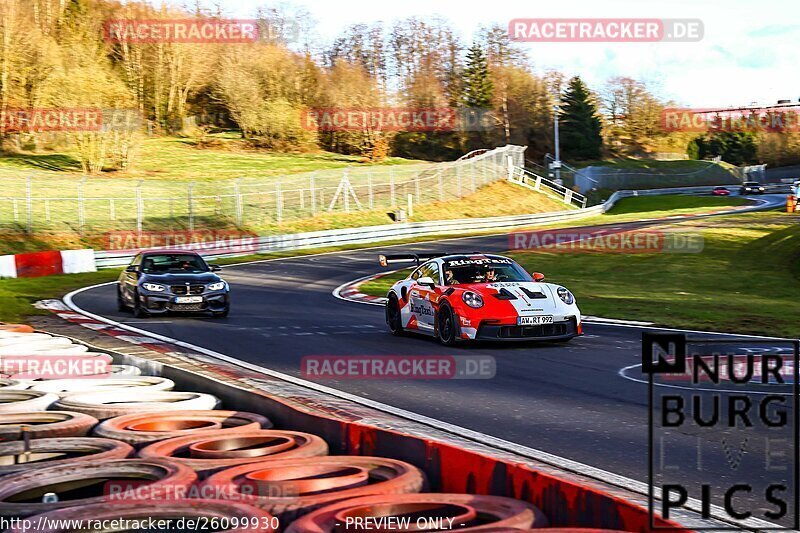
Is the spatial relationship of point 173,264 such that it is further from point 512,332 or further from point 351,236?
point 351,236

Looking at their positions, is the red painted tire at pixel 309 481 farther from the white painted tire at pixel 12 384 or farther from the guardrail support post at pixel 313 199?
the guardrail support post at pixel 313 199

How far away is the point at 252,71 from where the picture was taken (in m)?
78.1

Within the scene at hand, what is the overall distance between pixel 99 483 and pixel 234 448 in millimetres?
1170

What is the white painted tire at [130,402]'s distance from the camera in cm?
753

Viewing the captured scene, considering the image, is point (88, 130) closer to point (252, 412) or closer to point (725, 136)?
point (252, 412)

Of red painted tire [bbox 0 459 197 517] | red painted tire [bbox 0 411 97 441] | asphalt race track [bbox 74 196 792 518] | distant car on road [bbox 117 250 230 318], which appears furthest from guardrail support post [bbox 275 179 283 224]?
red painted tire [bbox 0 459 197 517]

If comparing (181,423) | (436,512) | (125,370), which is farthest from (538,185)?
(436,512)

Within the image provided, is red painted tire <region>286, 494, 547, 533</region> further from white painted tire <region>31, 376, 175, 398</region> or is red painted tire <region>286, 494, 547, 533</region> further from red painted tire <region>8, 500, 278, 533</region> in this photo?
white painted tire <region>31, 376, 175, 398</region>

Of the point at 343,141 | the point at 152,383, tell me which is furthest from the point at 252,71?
the point at 152,383

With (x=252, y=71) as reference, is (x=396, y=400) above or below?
below

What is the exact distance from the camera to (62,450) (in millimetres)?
6281

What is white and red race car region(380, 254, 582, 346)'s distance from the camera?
555 inches

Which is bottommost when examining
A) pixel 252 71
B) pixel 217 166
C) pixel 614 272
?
pixel 614 272

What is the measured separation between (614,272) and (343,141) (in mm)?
52938
